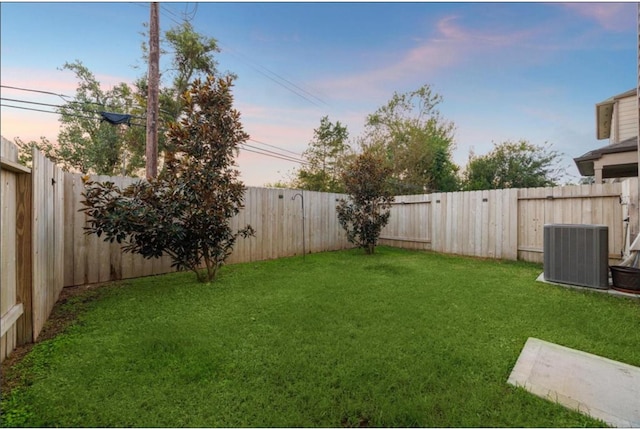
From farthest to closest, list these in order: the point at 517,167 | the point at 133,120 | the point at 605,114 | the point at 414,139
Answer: the point at 517,167 → the point at 414,139 → the point at 133,120 → the point at 605,114

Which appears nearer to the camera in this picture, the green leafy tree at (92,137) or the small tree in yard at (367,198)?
the small tree in yard at (367,198)

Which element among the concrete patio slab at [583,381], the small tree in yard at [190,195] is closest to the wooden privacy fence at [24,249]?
the small tree in yard at [190,195]

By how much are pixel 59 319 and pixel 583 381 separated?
4.33 meters

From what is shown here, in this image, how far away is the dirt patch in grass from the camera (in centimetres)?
166

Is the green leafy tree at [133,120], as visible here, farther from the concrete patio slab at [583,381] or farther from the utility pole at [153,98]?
the concrete patio slab at [583,381]

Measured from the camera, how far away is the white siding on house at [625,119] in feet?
24.9

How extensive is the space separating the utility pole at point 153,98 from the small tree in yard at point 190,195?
2.53 ft

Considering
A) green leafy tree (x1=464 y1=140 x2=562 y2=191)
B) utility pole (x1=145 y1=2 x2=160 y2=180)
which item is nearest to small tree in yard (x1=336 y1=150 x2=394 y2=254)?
utility pole (x1=145 y1=2 x2=160 y2=180)

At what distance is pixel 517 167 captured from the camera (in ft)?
51.0

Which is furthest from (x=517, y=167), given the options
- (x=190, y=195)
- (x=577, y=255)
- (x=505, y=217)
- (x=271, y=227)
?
(x=190, y=195)

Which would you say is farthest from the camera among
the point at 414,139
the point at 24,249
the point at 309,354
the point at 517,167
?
the point at 517,167

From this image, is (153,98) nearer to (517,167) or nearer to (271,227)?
(271,227)

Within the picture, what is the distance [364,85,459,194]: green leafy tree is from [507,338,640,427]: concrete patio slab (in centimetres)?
1297

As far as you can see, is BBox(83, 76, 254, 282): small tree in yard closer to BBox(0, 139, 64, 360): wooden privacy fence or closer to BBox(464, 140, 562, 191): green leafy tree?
BBox(0, 139, 64, 360): wooden privacy fence
